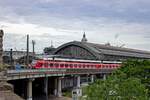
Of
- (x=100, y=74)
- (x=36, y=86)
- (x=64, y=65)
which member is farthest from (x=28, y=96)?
(x=100, y=74)

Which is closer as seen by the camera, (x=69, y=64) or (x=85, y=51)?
(x=69, y=64)

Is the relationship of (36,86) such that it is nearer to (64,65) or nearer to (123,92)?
(64,65)

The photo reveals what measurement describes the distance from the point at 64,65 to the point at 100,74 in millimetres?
23507

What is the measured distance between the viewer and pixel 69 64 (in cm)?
8762

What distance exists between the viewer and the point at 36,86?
265 ft

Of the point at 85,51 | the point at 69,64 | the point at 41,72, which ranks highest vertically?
the point at 85,51

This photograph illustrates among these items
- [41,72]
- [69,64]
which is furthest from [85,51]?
[41,72]

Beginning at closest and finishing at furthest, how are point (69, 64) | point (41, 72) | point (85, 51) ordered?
point (41, 72), point (69, 64), point (85, 51)

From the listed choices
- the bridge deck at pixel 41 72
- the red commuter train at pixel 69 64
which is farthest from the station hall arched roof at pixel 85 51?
the bridge deck at pixel 41 72

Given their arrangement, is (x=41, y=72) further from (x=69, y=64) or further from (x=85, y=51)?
(x=85, y=51)

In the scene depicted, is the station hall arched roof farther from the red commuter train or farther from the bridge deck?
the bridge deck

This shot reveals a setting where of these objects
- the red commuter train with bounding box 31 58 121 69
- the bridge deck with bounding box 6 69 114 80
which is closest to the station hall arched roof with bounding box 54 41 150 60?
the red commuter train with bounding box 31 58 121 69

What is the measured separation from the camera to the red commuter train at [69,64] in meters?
74.6

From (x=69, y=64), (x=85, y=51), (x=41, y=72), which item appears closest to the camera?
(x=41, y=72)
